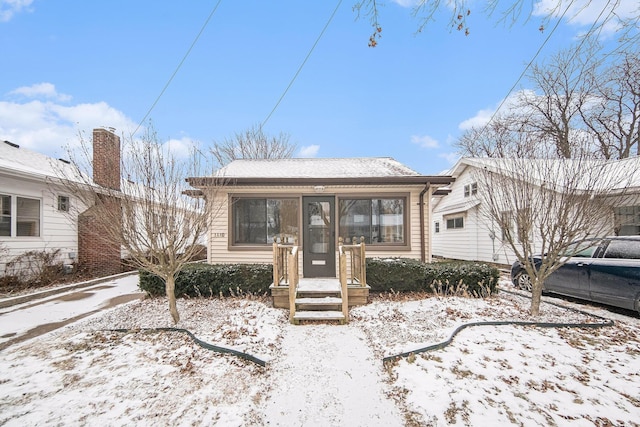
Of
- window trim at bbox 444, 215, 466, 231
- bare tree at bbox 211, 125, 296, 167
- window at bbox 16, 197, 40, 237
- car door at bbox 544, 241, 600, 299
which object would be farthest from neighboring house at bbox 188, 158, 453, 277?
bare tree at bbox 211, 125, 296, 167

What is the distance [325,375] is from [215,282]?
3669 mm

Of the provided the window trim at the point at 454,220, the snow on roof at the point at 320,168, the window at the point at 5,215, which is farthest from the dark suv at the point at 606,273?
the window at the point at 5,215

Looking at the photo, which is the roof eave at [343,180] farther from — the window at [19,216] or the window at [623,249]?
the window at [19,216]

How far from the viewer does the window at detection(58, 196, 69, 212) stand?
29.3 ft

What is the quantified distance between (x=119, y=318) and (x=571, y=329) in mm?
7341

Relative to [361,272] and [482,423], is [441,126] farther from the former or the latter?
[482,423]

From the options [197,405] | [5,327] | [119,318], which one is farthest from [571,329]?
[5,327]

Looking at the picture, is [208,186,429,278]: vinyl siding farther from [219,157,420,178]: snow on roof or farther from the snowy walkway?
the snowy walkway

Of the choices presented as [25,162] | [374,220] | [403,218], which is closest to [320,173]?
[374,220]

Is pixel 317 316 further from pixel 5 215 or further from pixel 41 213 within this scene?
pixel 41 213

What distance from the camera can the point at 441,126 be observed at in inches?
480

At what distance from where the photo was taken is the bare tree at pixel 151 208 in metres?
4.41

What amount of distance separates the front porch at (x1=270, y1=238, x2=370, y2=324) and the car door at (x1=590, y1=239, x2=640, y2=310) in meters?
4.31

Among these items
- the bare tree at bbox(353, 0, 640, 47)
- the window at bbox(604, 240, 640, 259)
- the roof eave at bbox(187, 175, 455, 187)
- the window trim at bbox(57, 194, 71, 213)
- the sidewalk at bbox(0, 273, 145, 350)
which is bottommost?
the sidewalk at bbox(0, 273, 145, 350)
